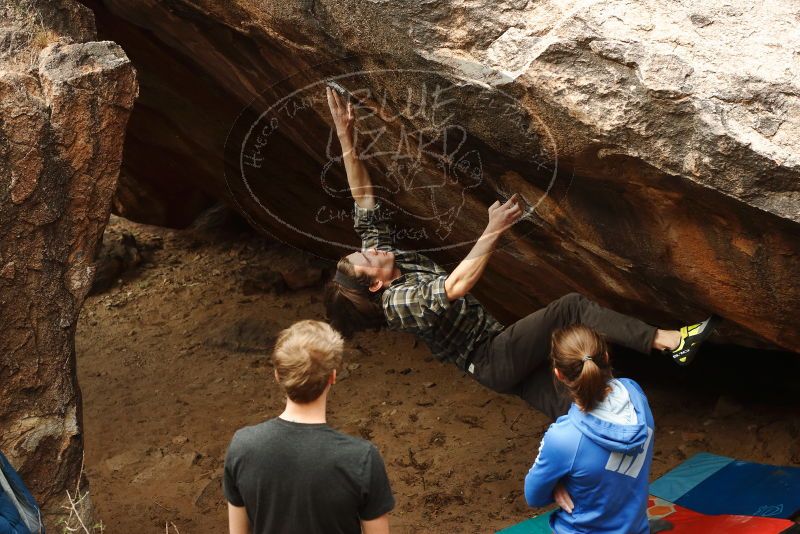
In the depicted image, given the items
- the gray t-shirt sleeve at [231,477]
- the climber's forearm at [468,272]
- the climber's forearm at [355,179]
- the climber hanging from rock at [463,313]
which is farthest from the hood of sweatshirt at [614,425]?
the climber's forearm at [355,179]

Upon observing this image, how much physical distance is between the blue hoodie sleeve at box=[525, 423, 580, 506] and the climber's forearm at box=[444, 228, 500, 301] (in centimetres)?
64

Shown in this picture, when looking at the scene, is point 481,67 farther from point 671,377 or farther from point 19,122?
point 671,377


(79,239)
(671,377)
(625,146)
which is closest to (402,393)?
(671,377)

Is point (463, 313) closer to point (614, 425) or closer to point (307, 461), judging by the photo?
point (614, 425)

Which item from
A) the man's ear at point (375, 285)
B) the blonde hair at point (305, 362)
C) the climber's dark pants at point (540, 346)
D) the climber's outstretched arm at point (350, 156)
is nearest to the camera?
the blonde hair at point (305, 362)

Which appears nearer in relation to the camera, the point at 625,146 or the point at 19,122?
the point at 625,146

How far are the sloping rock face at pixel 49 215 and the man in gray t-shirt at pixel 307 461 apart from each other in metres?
1.55

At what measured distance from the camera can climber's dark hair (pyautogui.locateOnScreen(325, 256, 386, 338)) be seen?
338 cm

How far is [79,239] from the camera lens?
3.60 m

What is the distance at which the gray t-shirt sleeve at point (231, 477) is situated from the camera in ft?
7.57

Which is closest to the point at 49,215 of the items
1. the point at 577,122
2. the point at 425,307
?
the point at 425,307

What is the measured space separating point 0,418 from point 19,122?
1.12 meters

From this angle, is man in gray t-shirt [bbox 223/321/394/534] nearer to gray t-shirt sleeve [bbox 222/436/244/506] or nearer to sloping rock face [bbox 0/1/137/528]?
gray t-shirt sleeve [bbox 222/436/244/506]

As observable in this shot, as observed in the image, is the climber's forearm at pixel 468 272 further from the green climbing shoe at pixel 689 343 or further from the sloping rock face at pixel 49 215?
the sloping rock face at pixel 49 215
